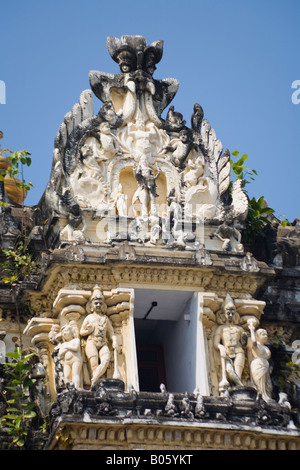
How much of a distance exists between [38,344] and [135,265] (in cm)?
243

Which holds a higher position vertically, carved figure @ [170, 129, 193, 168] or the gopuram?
carved figure @ [170, 129, 193, 168]

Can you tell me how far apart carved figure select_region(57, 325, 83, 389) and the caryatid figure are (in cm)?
24

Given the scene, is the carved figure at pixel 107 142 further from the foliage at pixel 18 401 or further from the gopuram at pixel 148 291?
the foliage at pixel 18 401

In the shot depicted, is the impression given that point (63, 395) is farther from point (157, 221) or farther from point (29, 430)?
point (157, 221)

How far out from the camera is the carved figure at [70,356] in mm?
21078

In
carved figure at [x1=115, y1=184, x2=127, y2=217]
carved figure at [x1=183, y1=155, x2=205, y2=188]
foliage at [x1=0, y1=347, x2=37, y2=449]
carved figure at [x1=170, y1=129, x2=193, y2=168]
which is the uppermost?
carved figure at [x1=170, y1=129, x2=193, y2=168]

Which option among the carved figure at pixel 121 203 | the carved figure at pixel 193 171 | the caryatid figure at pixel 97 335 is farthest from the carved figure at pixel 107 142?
the caryatid figure at pixel 97 335

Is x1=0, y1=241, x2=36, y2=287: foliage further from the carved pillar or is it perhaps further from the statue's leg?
the statue's leg

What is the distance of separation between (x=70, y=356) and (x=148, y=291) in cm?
215

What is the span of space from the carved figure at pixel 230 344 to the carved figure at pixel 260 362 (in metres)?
0.18

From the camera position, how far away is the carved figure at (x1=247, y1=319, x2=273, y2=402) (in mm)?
21938

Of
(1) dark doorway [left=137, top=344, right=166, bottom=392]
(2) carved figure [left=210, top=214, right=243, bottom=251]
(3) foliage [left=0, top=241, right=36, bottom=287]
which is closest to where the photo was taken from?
(3) foliage [left=0, top=241, right=36, bottom=287]

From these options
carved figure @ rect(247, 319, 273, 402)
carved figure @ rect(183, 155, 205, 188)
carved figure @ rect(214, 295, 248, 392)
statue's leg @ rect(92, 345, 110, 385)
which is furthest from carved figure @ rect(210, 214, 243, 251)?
statue's leg @ rect(92, 345, 110, 385)

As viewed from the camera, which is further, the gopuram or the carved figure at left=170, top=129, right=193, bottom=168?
the carved figure at left=170, top=129, right=193, bottom=168
